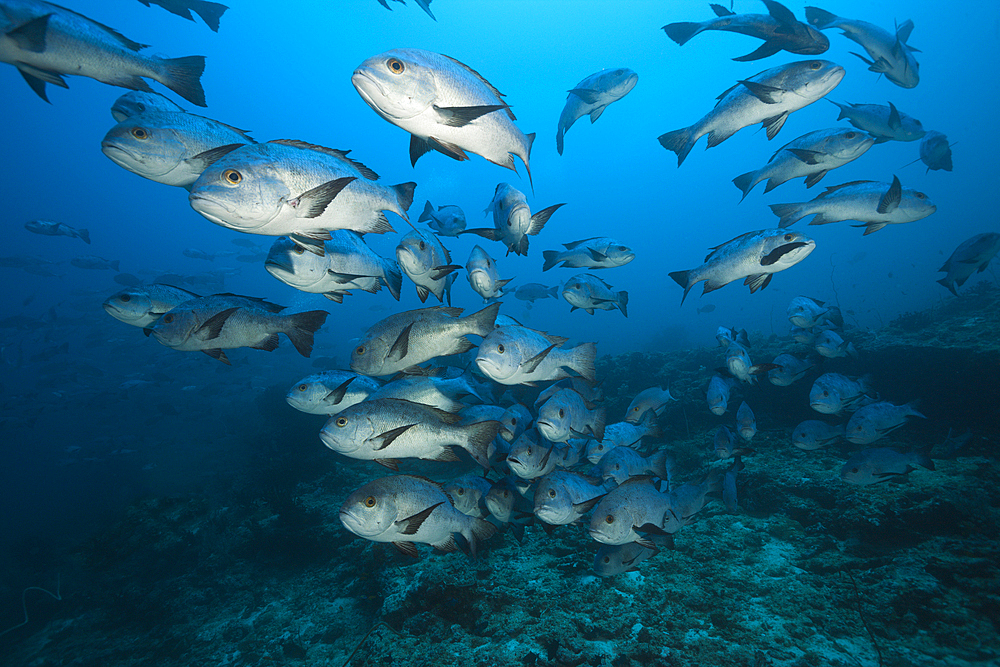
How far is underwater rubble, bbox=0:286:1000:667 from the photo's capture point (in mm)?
2879

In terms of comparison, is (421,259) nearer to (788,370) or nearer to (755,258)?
(755,258)

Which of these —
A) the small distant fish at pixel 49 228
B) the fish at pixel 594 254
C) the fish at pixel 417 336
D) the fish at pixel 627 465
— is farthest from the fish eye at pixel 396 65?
the small distant fish at pixel 49 228

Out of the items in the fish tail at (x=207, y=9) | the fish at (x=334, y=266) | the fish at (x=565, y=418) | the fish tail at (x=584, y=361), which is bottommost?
the fish at (x=565, y=418)

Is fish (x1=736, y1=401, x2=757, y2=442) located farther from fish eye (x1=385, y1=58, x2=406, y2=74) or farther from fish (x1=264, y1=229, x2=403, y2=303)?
fish eye (x1=385, y1=58, x2=406, y2=74)

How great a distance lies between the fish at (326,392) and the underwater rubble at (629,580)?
1392 millimetres

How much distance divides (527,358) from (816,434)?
429 centimetres

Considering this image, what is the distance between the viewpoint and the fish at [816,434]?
4504 mm

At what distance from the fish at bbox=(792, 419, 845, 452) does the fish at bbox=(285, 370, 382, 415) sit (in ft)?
17.9

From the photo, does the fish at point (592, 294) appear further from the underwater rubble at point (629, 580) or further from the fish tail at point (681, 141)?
the underwater rubble at point (629, 580)

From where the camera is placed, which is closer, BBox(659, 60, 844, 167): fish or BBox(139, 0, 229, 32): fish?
BBox(659, 60, 844, 167): fish

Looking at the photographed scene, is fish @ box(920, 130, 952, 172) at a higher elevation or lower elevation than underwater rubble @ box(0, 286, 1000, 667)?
higher

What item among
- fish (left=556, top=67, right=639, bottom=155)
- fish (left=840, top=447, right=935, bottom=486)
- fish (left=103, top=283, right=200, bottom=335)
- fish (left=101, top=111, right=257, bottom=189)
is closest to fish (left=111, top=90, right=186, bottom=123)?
fish (left=101, top=111, right=257, bottom=189)

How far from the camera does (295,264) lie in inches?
114

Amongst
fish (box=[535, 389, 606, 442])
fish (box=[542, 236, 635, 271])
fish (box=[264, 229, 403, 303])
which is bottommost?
fish (box=[535, 389, 606, 442])
